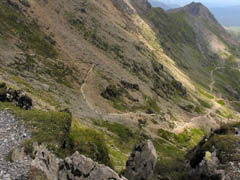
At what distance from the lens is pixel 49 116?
27094 mm

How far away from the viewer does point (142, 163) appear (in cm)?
3072

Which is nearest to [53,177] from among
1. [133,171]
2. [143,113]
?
[133,171]

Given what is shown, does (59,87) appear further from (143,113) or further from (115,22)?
(115,22)

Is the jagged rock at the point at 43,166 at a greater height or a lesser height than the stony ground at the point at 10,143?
greater

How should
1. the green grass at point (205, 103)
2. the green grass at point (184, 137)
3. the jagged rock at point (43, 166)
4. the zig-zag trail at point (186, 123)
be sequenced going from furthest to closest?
the green grass at point (205, 103) < the green grass at point (184, 137) < the zig-zag trail at point (186, 123) < the jagged rock at point (43, 166)

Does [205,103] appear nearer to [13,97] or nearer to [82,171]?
[13,97]

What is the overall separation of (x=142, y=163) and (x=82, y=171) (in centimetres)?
1445

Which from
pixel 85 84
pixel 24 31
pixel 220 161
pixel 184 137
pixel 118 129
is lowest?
pixel 85 84

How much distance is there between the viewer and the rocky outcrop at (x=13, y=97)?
1217 inches

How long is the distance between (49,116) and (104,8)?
16668 cm

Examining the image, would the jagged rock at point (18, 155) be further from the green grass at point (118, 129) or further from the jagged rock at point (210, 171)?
the green grass at point (118, 129)

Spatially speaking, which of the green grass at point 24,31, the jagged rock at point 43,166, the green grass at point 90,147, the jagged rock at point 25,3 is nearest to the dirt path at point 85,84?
the green grass at point 24,31

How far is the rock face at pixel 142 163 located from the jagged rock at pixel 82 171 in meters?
12.1

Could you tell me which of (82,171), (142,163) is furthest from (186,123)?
(82,171)
